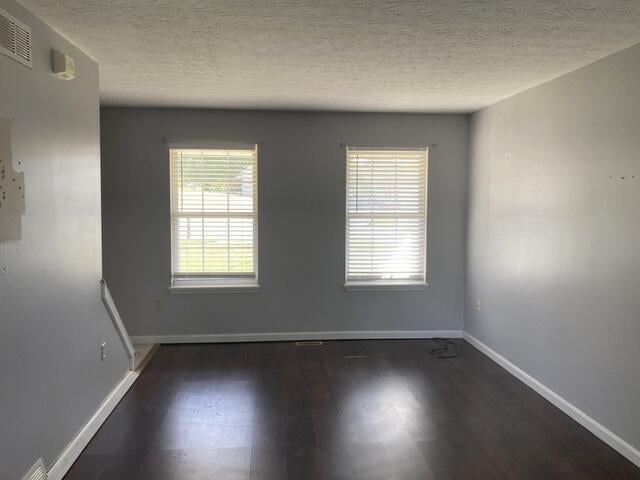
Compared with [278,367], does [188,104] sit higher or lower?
higher

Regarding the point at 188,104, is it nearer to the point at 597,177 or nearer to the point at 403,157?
the point at 403,157

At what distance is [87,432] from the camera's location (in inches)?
107

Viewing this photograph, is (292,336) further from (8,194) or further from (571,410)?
(8,194)

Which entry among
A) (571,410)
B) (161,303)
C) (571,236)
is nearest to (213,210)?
(161,303)

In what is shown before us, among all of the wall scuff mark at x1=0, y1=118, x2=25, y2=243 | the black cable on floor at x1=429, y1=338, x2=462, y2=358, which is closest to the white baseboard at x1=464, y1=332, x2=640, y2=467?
the black cable on floor at x1=429, y1=338, x2=462, y2=358

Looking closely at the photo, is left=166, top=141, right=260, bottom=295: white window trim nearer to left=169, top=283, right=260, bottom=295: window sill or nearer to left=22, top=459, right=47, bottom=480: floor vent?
left=169, top=283, right=260, bottom=295: window sill

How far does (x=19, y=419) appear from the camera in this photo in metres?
2.03

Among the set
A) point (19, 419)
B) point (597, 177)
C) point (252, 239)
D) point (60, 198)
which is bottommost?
point (19, 419)

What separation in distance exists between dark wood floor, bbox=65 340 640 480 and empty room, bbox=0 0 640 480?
0.07 ft

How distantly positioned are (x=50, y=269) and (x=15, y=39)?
3.50 ft

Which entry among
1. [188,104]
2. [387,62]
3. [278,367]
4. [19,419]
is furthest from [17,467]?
[188,104]

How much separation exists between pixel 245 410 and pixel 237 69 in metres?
2.28

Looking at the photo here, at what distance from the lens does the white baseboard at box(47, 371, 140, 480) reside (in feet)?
7.72

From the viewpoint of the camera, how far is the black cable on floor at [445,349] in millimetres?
4309
